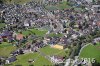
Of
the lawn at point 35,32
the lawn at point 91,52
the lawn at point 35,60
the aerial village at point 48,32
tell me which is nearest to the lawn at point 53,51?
the aerial village at point 48,32

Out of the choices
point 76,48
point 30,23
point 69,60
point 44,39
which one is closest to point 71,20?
point 30,23

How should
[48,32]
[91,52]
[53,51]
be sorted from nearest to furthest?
[91,52] → [53,51] → [48,32]

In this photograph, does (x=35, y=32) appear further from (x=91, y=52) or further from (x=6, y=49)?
(x=91, y=52)

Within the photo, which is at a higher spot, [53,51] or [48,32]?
[48,32]

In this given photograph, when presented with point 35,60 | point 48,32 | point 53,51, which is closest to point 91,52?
point 53,51

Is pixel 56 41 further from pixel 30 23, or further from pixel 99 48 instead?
pixel 30 23

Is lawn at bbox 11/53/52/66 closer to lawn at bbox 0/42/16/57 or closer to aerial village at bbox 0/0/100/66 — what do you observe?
aerial village at bbox 0/0/100/66
